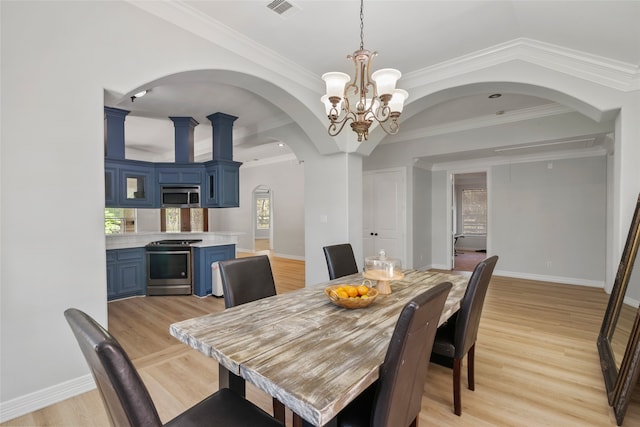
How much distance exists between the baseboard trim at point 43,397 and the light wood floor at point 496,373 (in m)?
0.04

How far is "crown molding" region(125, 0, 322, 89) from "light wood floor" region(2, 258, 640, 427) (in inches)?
110

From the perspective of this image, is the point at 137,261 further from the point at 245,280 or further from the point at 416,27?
the point at 416,27

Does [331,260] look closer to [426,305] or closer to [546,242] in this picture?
[426,305]

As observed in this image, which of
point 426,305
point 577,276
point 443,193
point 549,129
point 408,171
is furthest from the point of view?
point 443,193

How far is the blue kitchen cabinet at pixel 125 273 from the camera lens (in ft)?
14.3

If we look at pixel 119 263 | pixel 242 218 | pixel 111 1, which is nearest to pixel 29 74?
pixel 111 1

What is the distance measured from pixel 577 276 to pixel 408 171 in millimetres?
3415

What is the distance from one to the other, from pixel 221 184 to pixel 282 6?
314cm

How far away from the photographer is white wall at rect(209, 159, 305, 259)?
8.23 metres

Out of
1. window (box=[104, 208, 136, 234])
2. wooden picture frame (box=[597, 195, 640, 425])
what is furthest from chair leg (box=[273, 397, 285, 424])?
window (box=[104, 208, 136, 234])

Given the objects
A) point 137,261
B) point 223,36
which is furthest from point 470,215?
point 223,36

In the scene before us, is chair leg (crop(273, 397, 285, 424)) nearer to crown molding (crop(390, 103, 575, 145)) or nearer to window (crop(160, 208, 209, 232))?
crown molding (crop(390, 103, 575, 145))

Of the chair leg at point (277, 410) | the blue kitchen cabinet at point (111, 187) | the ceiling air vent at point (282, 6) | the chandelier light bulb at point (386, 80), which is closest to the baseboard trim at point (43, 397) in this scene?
the chair leg at point (277, 410)

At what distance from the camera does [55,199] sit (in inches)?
76.2
